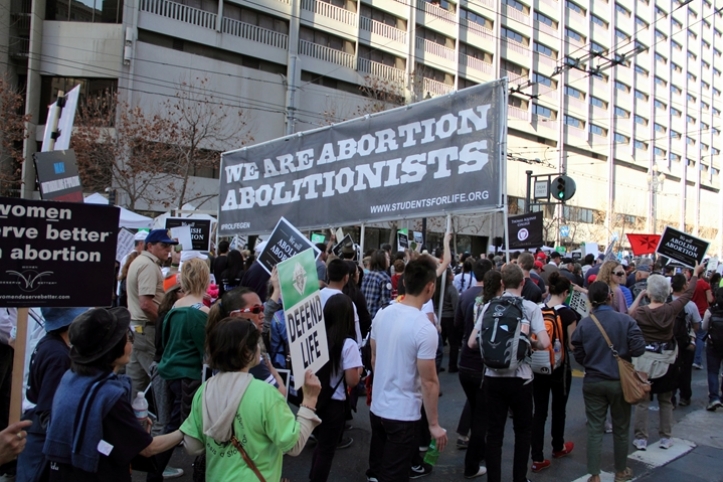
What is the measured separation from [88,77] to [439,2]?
22.5 metres

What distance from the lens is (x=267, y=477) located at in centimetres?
270

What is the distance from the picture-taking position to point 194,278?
454cm

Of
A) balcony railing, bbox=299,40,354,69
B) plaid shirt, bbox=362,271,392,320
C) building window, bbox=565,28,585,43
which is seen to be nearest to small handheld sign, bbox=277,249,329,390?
plaid shirt, bbox=362,271,392,320

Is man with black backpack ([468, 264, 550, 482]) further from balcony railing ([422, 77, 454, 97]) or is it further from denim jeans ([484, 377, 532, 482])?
balcony railing ([422, 77, 454, 97])

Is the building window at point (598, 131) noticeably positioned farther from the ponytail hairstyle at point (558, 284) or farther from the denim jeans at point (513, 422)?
the denim jeans at point (513, 422)

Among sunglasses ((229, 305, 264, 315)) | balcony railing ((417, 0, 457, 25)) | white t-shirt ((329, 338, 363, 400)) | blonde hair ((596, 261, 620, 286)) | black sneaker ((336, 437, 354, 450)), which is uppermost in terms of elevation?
balcony railing ((417, 0, 457, 25))

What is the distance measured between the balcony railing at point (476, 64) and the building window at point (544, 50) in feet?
18.2

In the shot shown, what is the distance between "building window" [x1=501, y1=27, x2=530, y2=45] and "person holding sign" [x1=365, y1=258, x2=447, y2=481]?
1661 inches

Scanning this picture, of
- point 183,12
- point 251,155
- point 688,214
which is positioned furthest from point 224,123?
point 688,214

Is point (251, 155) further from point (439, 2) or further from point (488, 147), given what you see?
point (439, 2)

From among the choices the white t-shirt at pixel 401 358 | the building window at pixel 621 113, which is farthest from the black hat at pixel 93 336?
the building window at pixel 621 113

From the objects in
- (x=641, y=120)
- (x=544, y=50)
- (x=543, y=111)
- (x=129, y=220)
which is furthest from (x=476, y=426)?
(x=641, y=120)

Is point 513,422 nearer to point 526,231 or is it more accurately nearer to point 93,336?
point 93,336

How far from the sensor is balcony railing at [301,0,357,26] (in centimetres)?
3206
